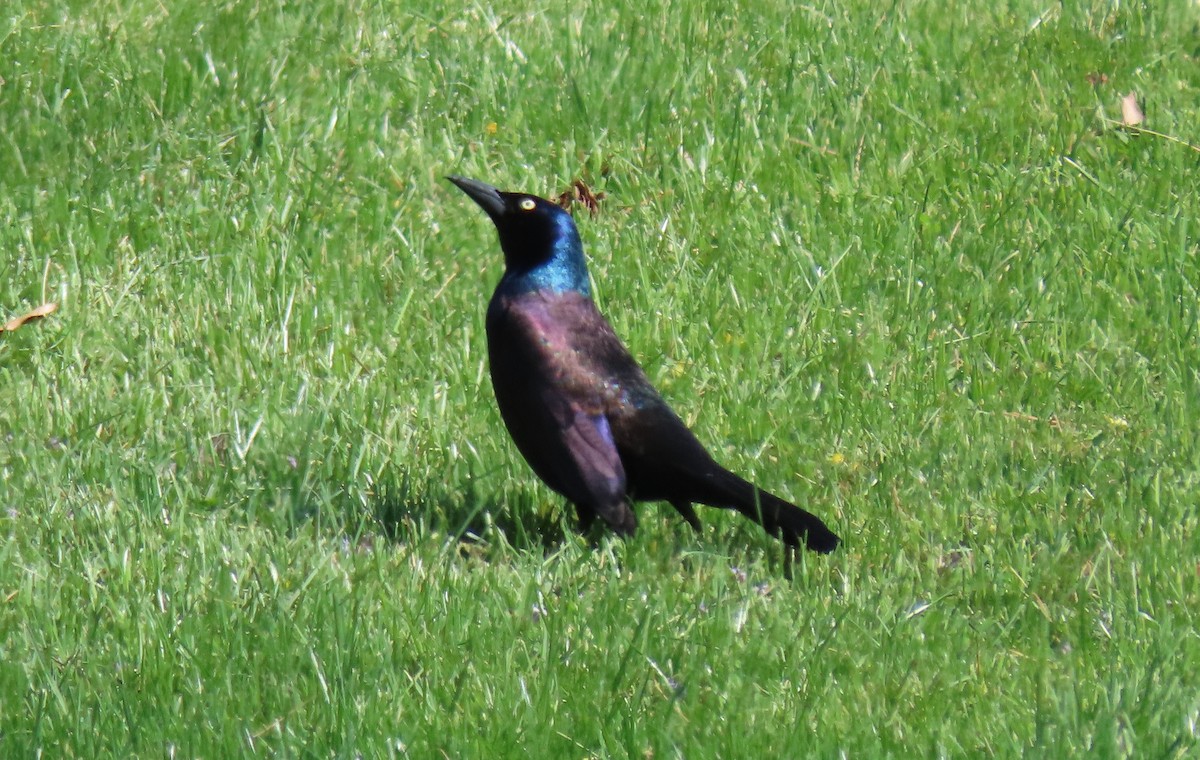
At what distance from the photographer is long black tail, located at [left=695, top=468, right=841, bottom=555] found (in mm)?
4273

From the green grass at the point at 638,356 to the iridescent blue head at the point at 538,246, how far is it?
0.45m

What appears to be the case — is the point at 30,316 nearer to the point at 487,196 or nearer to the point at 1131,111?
the point at 487,196

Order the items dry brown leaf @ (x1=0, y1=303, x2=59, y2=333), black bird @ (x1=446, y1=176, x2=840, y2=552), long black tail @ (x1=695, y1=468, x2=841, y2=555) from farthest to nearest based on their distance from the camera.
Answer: dry brown leaf @ (x1=0, y1=303, x2=59, y2=333)
black bird @ (x1=446, y1=176, x2=840, y2=552)
long black tail @ (x1=695, y1=468, x2=841, y2=555)

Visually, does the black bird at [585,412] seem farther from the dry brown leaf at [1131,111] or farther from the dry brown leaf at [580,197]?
the dry brown leaf at [1131,111]

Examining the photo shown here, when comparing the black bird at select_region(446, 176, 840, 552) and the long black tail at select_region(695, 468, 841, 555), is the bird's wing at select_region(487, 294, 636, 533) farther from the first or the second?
the long black tail at select_region(695, 468, 841, 555)

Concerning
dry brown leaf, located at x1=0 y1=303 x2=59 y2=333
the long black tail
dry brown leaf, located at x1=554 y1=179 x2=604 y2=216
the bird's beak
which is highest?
the bird's beak

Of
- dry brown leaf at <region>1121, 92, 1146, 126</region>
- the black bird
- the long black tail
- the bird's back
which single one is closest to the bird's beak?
the black bird

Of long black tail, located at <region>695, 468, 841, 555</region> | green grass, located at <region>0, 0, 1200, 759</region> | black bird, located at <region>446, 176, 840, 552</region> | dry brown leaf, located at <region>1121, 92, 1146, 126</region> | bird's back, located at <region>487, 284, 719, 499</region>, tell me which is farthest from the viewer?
dry brown leaf, located at <region>1121, 92, 1146, 126</region>

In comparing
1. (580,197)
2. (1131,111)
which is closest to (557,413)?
(580,197)

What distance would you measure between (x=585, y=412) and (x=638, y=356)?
909 millimetres

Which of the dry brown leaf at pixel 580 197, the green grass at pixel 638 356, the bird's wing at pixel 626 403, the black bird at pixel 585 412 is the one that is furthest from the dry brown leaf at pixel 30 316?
the dry brown leaf at pixel 580 197

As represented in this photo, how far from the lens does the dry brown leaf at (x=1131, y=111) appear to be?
21.6ft

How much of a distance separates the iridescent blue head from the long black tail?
80 cm

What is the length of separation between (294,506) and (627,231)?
6.16 feet
